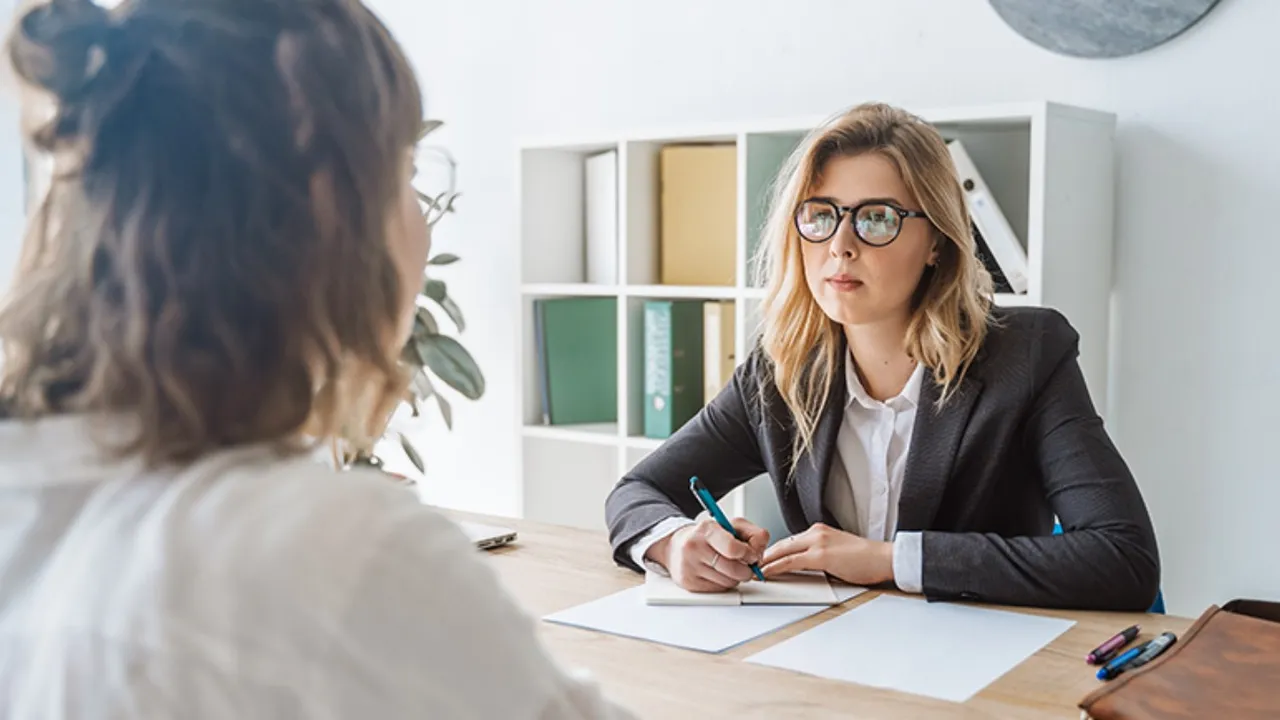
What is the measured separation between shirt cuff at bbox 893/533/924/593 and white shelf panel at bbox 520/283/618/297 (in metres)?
1.43

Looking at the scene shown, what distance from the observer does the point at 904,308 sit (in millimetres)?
1850

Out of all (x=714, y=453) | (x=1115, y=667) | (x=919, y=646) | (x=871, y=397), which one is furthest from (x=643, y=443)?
(x=1115, y=667)

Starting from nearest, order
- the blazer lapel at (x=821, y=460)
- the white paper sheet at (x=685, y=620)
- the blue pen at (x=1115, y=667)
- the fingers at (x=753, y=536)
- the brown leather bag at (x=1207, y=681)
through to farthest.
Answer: the brown leather bag at (x=1207, y=681)
the blue pen at (x=1115, y=667)
the white paper sheet at (x=685, y=620)
the fingers at (x=753, y=536)
the blazer lapel at (x=821, y=460)

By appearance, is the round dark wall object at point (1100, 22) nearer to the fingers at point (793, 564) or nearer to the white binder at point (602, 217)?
the white binder at point (602, 217)

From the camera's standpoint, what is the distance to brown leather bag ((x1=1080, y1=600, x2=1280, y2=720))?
1004 millimetres

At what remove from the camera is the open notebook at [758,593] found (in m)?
1.44

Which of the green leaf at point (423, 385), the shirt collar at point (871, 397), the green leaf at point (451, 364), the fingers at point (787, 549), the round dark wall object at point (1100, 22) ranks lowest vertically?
the fingers at point (787, 549)

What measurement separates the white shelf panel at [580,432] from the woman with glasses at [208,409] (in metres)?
2.15

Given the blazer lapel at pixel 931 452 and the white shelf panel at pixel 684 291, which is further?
the white shelf panel at pixel 684 291

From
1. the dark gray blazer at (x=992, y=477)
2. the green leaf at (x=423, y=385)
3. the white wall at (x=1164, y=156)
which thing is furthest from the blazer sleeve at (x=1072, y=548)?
the green leaf at (x=423, y=385)

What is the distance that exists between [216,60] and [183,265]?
11cm

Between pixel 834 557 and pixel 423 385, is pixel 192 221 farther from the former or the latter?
pixel 423 385

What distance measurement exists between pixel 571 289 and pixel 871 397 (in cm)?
119

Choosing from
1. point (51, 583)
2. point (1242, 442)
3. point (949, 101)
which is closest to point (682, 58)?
point (949, 101)
